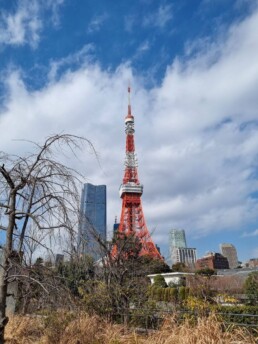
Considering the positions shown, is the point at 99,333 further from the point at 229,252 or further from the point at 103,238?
the point at 229,252

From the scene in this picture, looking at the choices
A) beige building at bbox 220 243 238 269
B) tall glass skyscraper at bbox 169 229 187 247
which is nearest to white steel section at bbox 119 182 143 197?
beige building at bbox 220 243 238 269

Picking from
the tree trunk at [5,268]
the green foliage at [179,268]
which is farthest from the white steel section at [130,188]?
the tree trunk at [5,268]

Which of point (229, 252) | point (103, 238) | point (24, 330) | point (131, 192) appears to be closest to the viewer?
point (24, 330)

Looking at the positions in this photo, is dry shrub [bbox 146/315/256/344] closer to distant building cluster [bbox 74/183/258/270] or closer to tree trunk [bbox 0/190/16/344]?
distant building cluster [bbox 74/183/258/270]

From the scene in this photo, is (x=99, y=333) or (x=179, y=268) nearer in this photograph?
(x=99, y=333)

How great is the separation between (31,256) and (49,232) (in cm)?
53

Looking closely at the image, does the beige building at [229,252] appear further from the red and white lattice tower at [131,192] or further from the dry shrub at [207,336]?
the dry shrub at [207,336]

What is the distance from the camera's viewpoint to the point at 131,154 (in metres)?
49.5

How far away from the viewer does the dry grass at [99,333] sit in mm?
4051

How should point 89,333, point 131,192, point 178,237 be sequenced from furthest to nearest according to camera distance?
point 178,237
point 131,192
point 89,333

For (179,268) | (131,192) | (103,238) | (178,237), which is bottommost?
(103,238)

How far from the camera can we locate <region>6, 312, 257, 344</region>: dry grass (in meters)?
4.05

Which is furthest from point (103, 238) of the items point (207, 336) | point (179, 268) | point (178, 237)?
point (178, 237)

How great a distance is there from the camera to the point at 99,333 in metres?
5.53
